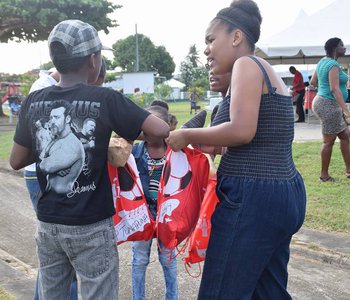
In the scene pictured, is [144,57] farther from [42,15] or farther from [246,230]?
[246,230]

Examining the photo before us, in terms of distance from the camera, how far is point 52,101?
204cm

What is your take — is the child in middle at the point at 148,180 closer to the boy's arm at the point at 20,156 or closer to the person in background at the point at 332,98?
the boy's arm at the point at 20,156

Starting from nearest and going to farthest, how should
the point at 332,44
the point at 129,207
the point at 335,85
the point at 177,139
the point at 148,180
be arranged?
1. the point at 177,139
2. the point at 129,207
3. the point at 148,180
4. the point at 335,85
5. the point at 332,44

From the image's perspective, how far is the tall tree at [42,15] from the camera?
21325mm

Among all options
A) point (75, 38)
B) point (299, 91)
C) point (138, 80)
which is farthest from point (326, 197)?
point (138, 80)

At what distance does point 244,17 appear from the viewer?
6.80 feet

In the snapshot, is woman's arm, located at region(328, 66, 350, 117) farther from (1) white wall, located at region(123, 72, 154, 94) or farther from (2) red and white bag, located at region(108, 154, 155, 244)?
(1) white wall, located at region(123, 72, 154, 94)

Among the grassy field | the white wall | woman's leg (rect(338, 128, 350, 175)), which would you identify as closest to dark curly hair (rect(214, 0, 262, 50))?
the grassy field

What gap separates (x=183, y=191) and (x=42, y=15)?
20688mm

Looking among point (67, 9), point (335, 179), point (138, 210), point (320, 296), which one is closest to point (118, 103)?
point (138, 210)

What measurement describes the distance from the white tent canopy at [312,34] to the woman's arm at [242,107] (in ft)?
34.4

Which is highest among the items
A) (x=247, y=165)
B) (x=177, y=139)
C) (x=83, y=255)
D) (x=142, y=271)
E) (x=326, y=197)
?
(x=177, y=139)

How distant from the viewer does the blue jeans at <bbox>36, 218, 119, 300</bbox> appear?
6.72 ft

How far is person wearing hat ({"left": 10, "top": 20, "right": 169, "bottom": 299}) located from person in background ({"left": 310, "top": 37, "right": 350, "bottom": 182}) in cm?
472
